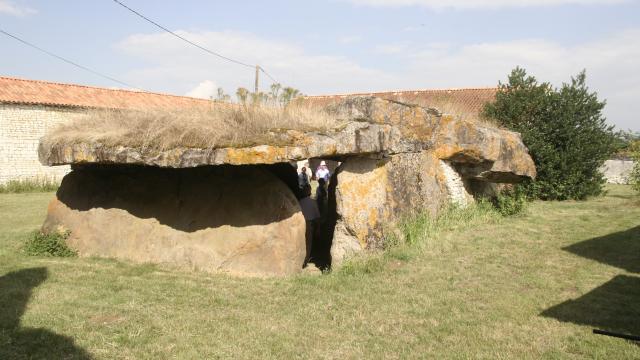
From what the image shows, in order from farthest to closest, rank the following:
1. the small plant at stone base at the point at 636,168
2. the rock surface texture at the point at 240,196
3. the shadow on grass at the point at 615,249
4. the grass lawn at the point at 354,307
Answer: the small plant at stone base at the point at 636,168 < the shadow on grass at the point at 615,249 < the rock surface texture at the point at 240,196 < the grass lawn at the point at 354,307

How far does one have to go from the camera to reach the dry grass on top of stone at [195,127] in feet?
21.9

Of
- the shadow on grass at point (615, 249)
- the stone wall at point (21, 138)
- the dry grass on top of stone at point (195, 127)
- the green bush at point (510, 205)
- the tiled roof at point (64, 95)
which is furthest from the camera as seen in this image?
the tiled roof at point (64, 95)

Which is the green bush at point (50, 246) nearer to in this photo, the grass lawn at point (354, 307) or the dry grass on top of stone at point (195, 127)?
the grass lawn at point (354, 307)

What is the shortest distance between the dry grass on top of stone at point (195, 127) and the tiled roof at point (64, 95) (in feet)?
38.3

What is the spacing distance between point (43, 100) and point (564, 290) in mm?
21565

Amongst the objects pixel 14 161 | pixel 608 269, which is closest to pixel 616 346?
pixel 608 269

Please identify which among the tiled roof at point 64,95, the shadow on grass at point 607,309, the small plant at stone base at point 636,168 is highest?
the tiled roof at point 64,95

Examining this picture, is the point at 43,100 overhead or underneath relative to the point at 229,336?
overhead

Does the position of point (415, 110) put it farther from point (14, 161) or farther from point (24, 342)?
point (14, 161)

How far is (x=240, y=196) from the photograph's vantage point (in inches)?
306

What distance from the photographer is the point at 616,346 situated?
14.6 feet

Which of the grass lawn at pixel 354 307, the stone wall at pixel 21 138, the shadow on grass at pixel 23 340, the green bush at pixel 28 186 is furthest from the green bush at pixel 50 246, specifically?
the green bush at pixel 28 186

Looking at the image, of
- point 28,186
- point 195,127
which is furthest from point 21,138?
point 195,127

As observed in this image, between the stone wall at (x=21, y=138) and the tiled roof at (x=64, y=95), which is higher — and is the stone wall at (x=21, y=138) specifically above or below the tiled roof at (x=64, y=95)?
below
